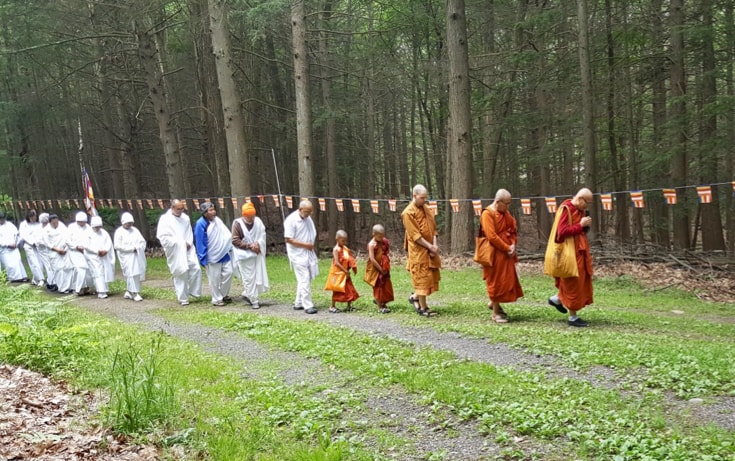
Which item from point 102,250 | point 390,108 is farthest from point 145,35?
point 390,108

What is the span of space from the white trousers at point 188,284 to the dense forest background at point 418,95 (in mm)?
4773

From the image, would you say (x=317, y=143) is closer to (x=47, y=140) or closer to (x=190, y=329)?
(x=47, y=140)

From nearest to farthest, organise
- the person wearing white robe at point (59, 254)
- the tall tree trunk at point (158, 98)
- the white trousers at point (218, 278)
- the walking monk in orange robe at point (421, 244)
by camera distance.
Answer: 1. the walking monk in orange robe at point (421, 244)
2. the white trousers at point (218, 278)
3. the person wearing white robe at point (59, 254)
4. the tall tree trunk at point (158, 98)

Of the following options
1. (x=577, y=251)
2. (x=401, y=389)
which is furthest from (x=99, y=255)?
(x=577, y=251)

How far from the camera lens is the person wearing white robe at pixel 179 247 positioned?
11688 millimetres

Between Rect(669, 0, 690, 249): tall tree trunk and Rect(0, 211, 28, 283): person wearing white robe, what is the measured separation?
1923 cm

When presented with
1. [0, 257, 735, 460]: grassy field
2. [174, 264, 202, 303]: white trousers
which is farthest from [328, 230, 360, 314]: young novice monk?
[174, 264, 202, 303]: white trousers

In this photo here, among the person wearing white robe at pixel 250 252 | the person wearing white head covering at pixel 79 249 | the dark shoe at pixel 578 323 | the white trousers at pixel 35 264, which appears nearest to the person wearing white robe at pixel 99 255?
the person wearing white head covering at pixel 79 249

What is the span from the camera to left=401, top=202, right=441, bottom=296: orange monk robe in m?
9.14

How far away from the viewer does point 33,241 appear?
632 inches

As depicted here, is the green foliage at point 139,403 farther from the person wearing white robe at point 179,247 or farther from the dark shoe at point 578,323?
the person wearing white robe at point 179,247

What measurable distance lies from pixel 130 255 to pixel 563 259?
972cm

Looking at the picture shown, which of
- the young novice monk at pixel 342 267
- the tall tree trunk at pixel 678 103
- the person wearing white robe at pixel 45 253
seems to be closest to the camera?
the young novice monk at pixel 342 267

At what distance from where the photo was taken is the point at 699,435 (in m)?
4.13
